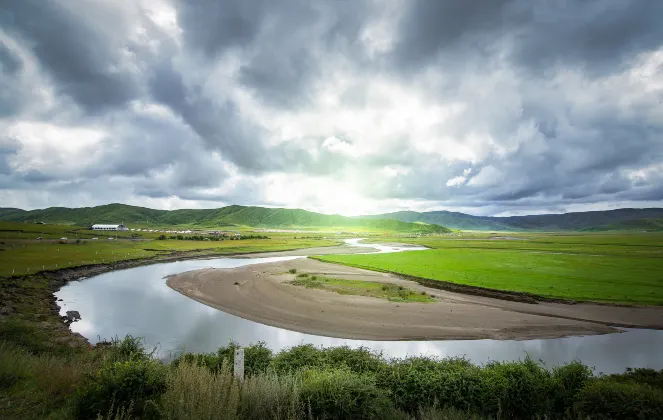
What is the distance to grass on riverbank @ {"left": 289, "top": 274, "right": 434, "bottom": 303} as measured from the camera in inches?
1277

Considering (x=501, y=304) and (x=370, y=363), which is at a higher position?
(x=370, y=363)

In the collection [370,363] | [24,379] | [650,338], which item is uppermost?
[24,379]

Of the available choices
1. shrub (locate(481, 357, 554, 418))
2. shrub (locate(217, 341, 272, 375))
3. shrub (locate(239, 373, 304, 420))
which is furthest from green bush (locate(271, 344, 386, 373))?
shrub (locate(239, 373, 304, 420))

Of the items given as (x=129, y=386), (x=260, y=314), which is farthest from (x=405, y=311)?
(x=129, y=386)

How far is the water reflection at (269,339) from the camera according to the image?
18958 mm

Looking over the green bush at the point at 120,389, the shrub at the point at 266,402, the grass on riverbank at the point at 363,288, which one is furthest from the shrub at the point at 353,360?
the grass on riverbank at the point at 363,288

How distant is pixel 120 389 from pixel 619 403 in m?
13.0

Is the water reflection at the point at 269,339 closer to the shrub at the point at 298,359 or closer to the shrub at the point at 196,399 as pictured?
the shrub at the point at 298,359

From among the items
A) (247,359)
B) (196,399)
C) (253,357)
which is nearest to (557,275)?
(253,357)

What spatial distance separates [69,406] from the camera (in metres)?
6.83

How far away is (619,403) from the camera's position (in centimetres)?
836

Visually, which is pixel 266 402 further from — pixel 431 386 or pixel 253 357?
pixel 431 386

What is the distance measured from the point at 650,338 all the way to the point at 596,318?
3.83 metres

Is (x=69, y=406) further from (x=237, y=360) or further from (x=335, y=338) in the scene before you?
(x=335, y=338)
